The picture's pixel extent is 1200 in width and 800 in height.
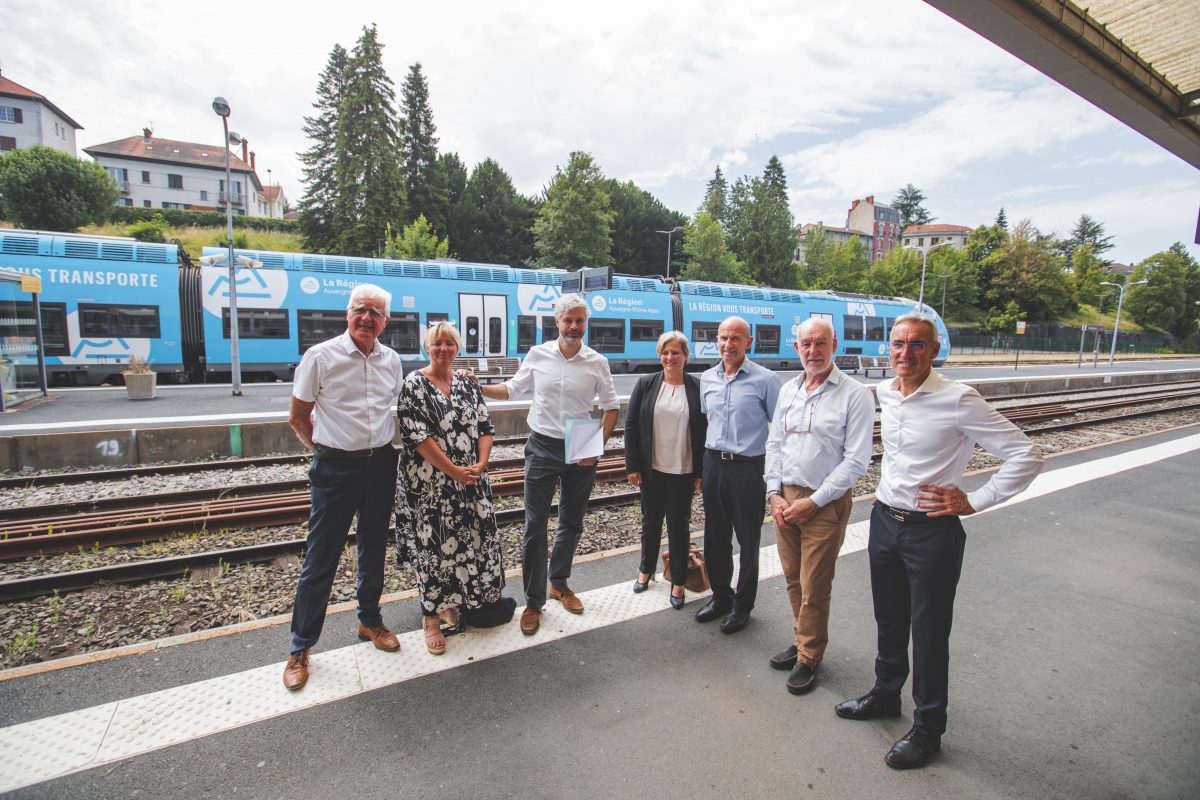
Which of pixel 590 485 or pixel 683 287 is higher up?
pixel 683 287

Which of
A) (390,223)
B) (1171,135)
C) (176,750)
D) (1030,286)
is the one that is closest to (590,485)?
(176,750)

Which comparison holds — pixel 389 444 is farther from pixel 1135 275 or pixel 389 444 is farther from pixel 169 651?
pixel 1135 275

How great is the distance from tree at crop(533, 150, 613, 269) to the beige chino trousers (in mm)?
38553

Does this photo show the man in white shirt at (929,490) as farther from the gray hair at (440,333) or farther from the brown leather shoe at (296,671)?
the brown leather shoe at (296,671)

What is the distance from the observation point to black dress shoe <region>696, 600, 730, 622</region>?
3.83 meters

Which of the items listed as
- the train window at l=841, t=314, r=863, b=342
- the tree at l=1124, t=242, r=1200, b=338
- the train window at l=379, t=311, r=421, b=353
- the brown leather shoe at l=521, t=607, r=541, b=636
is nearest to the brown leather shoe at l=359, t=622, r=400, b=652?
the brown leather shoe at l=521, t=607, r=541, b=636

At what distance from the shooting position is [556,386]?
3781mm

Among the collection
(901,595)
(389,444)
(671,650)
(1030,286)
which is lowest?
(671,650)

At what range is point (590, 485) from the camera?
3.86 m

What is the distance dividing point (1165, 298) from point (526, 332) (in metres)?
85.3

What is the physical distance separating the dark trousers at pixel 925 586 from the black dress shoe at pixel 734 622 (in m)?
1.13

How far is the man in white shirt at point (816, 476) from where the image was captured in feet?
→ 10.0

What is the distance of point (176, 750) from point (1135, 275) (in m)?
99.5

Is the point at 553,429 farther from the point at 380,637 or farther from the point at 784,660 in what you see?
the point at 784,660
